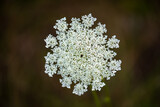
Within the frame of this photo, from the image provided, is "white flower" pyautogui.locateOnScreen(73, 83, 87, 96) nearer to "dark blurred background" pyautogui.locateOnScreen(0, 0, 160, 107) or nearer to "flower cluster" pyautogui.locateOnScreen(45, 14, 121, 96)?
"flower cluster" pyautogui.locateOnScreen(45, 14, 121, 96)

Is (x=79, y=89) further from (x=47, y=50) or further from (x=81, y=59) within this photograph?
(x=47, y=50)

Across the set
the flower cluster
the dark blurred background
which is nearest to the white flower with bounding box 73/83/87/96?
the flower cluster

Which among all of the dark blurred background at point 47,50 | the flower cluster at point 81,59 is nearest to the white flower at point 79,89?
the flower cluster at point 81,59

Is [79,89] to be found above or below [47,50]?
below

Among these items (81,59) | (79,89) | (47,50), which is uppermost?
(47,50)

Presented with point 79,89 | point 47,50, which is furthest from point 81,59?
point 47,50
